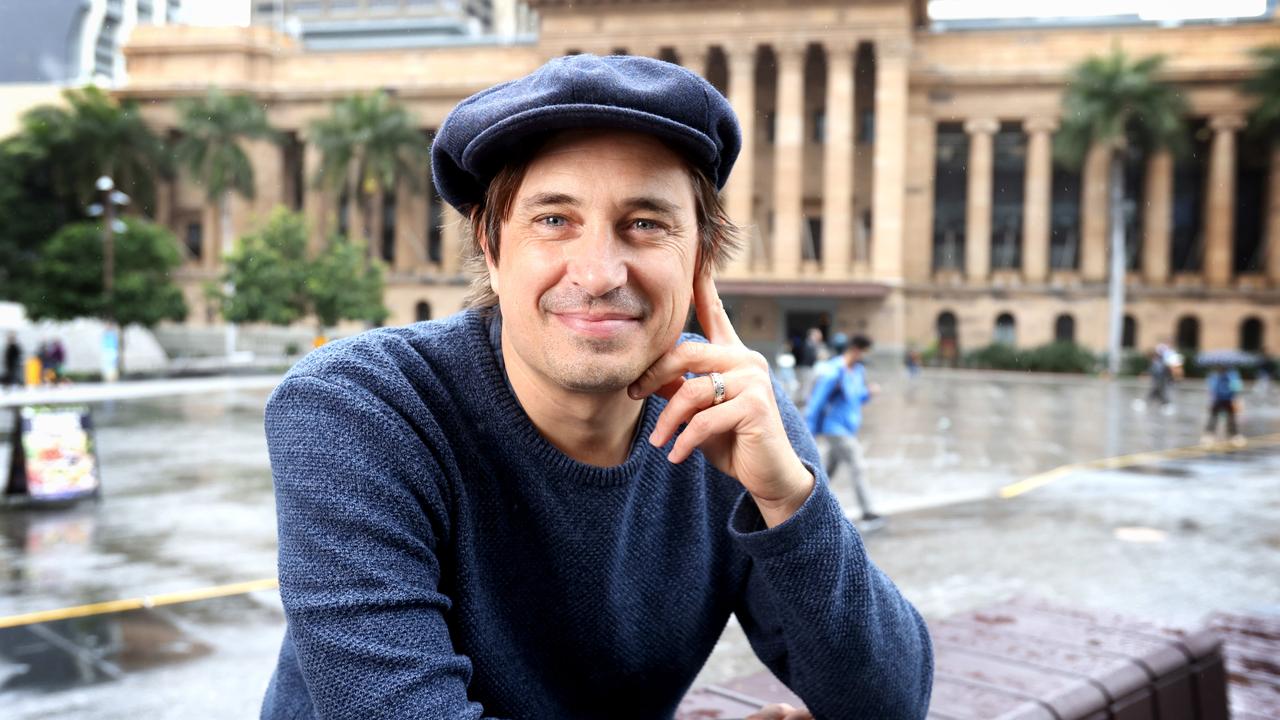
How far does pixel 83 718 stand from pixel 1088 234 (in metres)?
54.1

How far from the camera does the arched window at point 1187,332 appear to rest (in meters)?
52.0

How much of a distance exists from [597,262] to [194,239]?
67.4 meters

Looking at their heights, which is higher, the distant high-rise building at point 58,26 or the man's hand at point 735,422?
the distant high-rise building at point 58,26

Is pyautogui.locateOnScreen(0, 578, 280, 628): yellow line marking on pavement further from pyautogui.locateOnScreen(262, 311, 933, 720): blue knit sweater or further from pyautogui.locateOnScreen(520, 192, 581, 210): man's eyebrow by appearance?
pyautogui.locateOnScreen(520, 192, 581, 210): man's eyebrow

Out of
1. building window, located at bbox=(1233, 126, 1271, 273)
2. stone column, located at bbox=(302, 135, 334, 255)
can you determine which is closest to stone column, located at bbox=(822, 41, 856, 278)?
building window, located at bbox=(1233, 126, 1271, 273)

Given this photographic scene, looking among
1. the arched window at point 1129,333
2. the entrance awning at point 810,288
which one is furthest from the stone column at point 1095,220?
the entrance awning at point 810,288

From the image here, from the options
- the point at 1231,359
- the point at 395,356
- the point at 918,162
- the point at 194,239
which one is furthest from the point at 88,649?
the point at 194,239

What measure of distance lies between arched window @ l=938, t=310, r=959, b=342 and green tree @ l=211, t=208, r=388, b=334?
89.9 ft

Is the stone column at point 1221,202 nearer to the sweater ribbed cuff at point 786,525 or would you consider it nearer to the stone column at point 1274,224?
the stone column at point 1274,224

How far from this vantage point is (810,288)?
164 feet

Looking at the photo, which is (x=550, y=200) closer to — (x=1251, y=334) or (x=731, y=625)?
(x=731, y=625)

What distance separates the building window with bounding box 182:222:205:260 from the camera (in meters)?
62.8

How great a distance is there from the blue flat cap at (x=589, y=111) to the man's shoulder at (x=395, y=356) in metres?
0.31

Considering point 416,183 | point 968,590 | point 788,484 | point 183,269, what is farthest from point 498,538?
point 183,269
